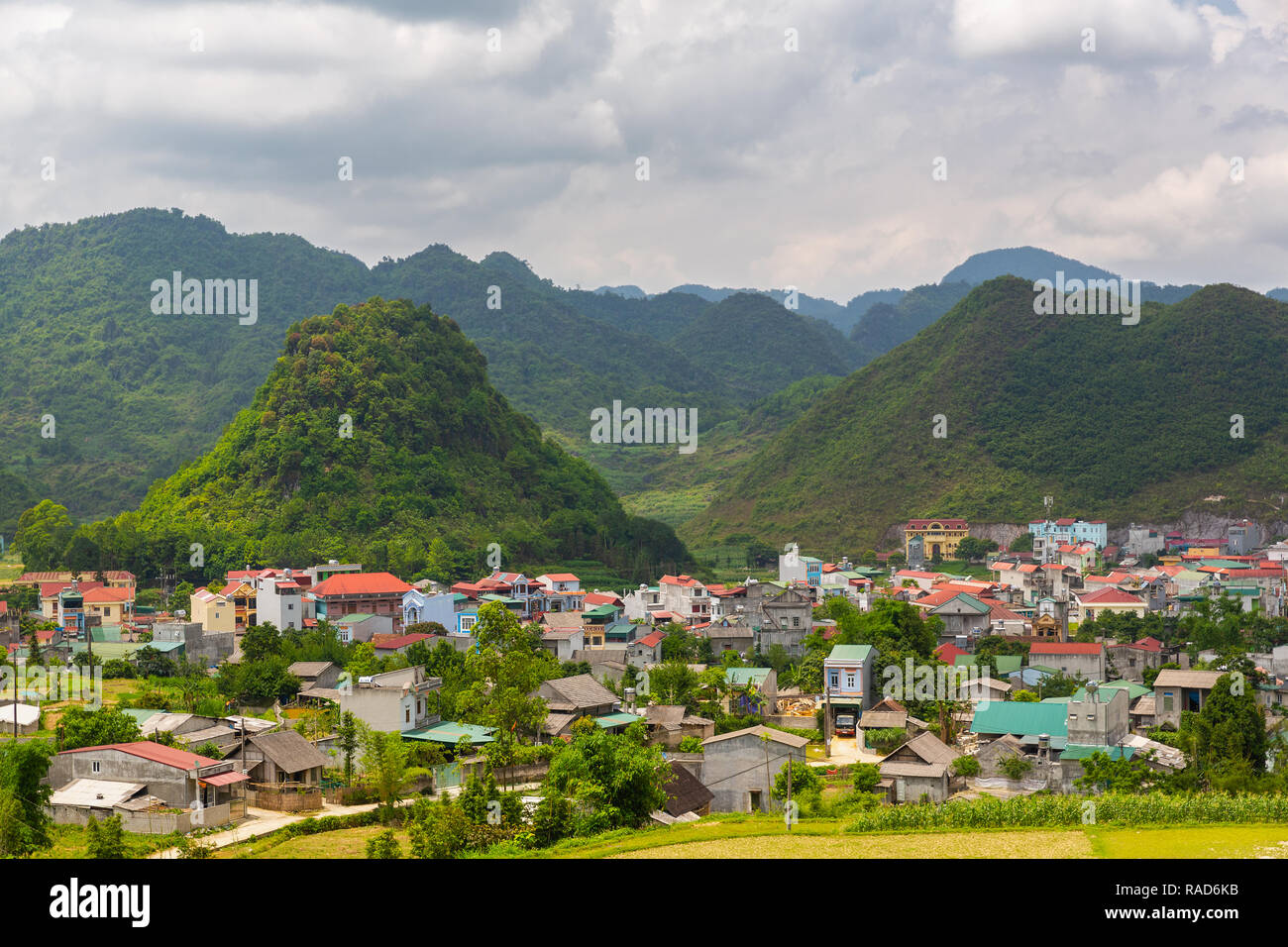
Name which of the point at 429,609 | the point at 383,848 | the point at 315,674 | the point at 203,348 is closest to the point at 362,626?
the point at 429,609

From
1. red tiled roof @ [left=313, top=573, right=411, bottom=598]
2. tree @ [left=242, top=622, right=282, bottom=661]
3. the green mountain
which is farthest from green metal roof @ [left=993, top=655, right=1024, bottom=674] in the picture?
the green mountain

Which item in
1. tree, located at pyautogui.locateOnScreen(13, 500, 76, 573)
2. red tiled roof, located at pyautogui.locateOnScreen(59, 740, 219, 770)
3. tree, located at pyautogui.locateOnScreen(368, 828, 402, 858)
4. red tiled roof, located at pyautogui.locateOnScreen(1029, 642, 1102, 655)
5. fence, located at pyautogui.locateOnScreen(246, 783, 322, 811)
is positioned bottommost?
fence, located at pyautogui.locateOnScreen(246, 783, 322, 811)

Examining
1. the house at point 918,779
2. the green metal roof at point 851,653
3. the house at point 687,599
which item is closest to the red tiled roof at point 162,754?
the house at point 918,779

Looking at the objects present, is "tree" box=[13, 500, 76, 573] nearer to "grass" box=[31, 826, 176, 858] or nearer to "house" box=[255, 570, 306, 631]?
"house" box=[255, 570, 306, 631]

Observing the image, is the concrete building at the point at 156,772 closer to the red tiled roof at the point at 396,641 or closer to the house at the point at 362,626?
the red tiled roof at the point at 396,641

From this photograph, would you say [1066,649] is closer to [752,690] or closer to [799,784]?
[752,690]
